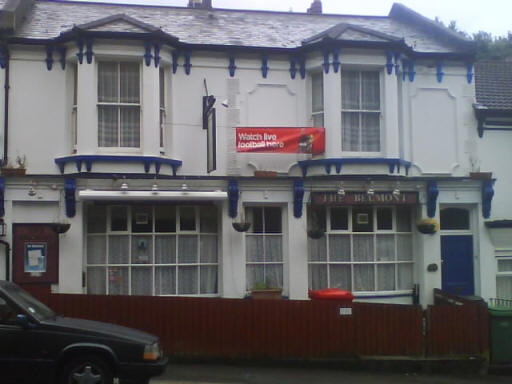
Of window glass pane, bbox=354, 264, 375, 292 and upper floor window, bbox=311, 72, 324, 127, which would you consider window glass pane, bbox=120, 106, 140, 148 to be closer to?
upper floor window, bbox=311, 72, 324, 127

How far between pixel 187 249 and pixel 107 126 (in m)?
3.42

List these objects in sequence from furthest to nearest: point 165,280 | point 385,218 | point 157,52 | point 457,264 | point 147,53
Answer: point 457,264
point 385,218
point 165,280
point 157,52
point 147,53

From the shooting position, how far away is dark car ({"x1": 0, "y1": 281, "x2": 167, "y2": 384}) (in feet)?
25.9

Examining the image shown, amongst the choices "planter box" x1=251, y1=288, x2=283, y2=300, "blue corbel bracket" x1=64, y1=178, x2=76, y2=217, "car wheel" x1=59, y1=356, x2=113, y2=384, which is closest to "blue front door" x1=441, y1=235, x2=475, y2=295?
"planter box" x1=251, y1=288, x2=283, y2=300

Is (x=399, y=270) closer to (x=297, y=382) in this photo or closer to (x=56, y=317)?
(x=297, y=382)

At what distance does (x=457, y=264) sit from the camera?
15.4 meters

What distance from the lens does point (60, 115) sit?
45.6 ft

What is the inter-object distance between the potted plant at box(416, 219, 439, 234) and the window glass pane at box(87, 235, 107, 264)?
752cm

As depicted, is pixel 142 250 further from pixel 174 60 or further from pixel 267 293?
pixel 174 60

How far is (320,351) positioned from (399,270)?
4671 millimetres

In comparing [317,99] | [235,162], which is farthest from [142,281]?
[317,99]

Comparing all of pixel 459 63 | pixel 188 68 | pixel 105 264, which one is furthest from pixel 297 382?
pixel 459 63

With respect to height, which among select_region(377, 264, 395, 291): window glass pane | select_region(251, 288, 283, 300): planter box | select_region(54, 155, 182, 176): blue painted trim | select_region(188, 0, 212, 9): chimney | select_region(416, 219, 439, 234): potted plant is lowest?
select_region(251, 288, 283, 300): planter box

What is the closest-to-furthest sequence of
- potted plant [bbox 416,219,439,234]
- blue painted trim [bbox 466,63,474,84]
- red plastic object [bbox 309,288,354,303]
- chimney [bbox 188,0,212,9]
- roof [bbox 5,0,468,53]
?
red plastic object [bbox 309,288,354,303] → potted plant [bbox 416,219,439,234] → roof [bbox 5,0,468,53] → blue painted trim [bbox 466,63,474,84] → chimney [bbox 188,0,212,9]
